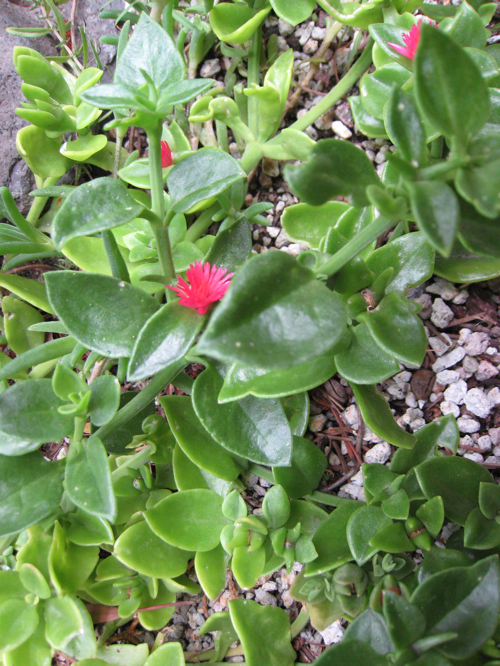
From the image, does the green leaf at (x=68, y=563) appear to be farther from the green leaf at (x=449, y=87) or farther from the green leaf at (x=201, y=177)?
the green leaf at (x=449, y=87)

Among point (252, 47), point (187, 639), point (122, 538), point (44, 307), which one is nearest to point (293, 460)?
point (122, 538)

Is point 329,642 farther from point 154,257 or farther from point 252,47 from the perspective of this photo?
point 252,47

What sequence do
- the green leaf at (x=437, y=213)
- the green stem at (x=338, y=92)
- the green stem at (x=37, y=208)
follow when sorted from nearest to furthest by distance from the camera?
the green leaf at (x=437, y=213)
the green stem at (x=338, y=92)
the green stem at (x=37, y=208)

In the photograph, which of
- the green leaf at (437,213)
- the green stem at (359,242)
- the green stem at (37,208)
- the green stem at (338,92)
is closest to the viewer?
the green leaf at (437,213)

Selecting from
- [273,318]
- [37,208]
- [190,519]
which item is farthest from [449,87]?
[37,208]

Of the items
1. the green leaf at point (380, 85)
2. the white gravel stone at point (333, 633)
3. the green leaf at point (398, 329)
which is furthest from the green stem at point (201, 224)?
the white gravel stone at point (333, 633)

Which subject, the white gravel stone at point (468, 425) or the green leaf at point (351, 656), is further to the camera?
the white gravel stone at point (468, 425)

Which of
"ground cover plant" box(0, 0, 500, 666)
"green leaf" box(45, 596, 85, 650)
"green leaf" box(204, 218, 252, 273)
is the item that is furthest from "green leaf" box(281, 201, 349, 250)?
"green leaf" box(45, 596, 85, 650)
